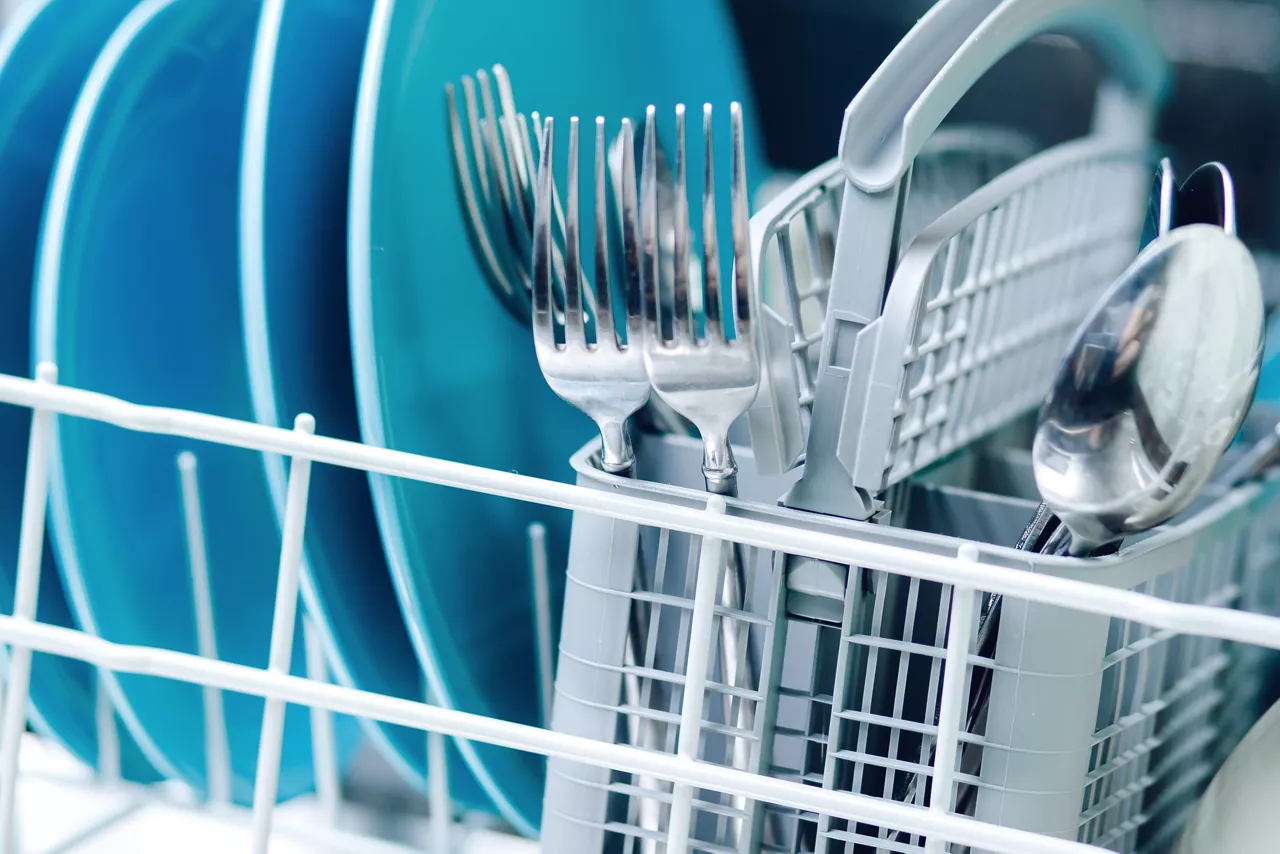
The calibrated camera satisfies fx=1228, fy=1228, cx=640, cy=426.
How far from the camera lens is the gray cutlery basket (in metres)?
0.40

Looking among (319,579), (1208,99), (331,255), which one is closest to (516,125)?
(331,255)

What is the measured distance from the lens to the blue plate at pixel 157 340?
54 centimetres

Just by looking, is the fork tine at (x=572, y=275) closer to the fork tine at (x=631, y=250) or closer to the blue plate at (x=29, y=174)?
the fork tine at (x=631, y=250)

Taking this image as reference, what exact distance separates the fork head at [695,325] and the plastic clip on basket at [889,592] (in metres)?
0.02

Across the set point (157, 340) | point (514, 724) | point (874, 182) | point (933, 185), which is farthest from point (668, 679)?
point (933, 185)

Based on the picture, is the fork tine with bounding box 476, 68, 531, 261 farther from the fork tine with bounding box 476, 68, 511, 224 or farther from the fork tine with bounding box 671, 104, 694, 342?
the fork tine with bounding box 671, 104, 694, 342

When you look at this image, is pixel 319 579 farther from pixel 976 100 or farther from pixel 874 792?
pixel 976 100

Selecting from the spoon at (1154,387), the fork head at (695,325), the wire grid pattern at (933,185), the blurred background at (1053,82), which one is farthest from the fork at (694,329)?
the blurred background at (1053,82)

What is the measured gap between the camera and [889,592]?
1.49 ft

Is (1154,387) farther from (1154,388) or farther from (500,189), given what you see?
(500,189)

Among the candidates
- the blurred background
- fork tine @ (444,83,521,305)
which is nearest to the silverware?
fork tine @ (444,83,521,305)

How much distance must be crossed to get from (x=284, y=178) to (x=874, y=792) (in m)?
0.35

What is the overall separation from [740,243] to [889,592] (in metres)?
0.15

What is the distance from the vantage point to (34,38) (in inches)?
22.2
